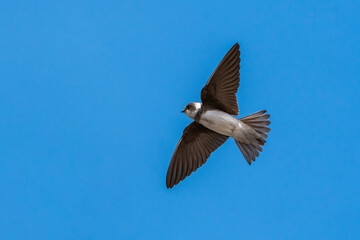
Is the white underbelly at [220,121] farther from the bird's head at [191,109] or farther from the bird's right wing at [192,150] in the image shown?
the bird's right wing at [192,150]

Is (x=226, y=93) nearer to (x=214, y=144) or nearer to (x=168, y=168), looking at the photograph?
(x=214, y=144)

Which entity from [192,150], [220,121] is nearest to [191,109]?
[220,121]

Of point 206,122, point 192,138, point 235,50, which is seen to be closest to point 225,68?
point 235,50

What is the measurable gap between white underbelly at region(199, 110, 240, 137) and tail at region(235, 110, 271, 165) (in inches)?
3.4

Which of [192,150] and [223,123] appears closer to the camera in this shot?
[223,123]

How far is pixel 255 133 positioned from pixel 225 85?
44cm

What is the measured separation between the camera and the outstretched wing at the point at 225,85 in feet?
14.1

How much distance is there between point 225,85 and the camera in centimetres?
439

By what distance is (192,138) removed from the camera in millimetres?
4855

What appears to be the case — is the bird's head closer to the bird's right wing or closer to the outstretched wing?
the outstretched wing

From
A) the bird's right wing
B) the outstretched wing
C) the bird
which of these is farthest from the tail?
the bird's right wing

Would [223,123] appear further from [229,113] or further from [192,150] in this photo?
[192,150]

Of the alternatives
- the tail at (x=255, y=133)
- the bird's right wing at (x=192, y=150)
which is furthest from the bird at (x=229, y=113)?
the bird's right wing at (x=192, y=150)

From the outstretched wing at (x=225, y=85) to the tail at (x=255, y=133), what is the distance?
14 centimetres
